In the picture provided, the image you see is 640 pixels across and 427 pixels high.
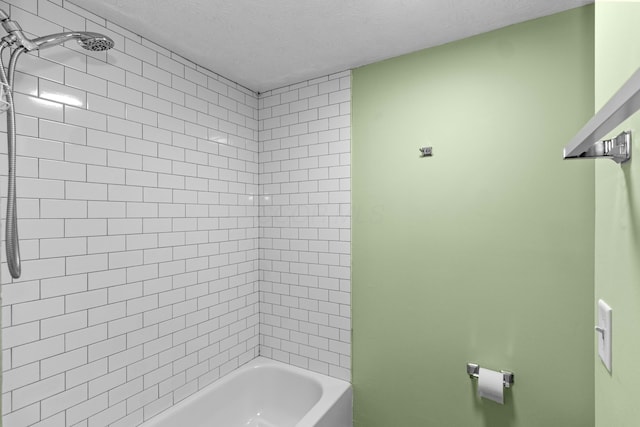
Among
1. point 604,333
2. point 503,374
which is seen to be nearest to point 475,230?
point 503,374

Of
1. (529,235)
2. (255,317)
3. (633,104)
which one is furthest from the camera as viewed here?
(255,317)

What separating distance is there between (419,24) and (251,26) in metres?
0.83

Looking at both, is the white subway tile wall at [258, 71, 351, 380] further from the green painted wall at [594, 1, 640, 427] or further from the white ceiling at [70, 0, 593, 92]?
the green painted wall at [594, 1, 640, 427]

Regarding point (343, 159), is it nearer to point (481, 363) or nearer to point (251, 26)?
point (251, 26)

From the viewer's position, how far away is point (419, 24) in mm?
1582

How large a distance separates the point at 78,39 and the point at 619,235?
1801mm

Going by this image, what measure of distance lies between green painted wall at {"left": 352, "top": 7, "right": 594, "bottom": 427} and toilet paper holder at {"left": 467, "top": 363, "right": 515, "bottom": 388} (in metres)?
0.03

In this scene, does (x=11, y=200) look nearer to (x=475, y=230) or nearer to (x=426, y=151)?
(x=426, y=151)

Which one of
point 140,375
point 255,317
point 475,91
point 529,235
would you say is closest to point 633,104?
point 529,235

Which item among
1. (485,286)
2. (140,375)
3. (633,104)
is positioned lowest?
(140,375)

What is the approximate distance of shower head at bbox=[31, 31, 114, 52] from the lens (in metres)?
1.17

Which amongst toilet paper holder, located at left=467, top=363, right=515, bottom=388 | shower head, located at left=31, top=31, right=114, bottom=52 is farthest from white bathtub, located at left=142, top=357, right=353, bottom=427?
shower head, located at left=31, top=31, right=114, bottom=52

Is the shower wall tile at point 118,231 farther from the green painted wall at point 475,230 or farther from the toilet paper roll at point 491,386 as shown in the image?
the toilet paper roll at point 491,386

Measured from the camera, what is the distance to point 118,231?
1.56m
